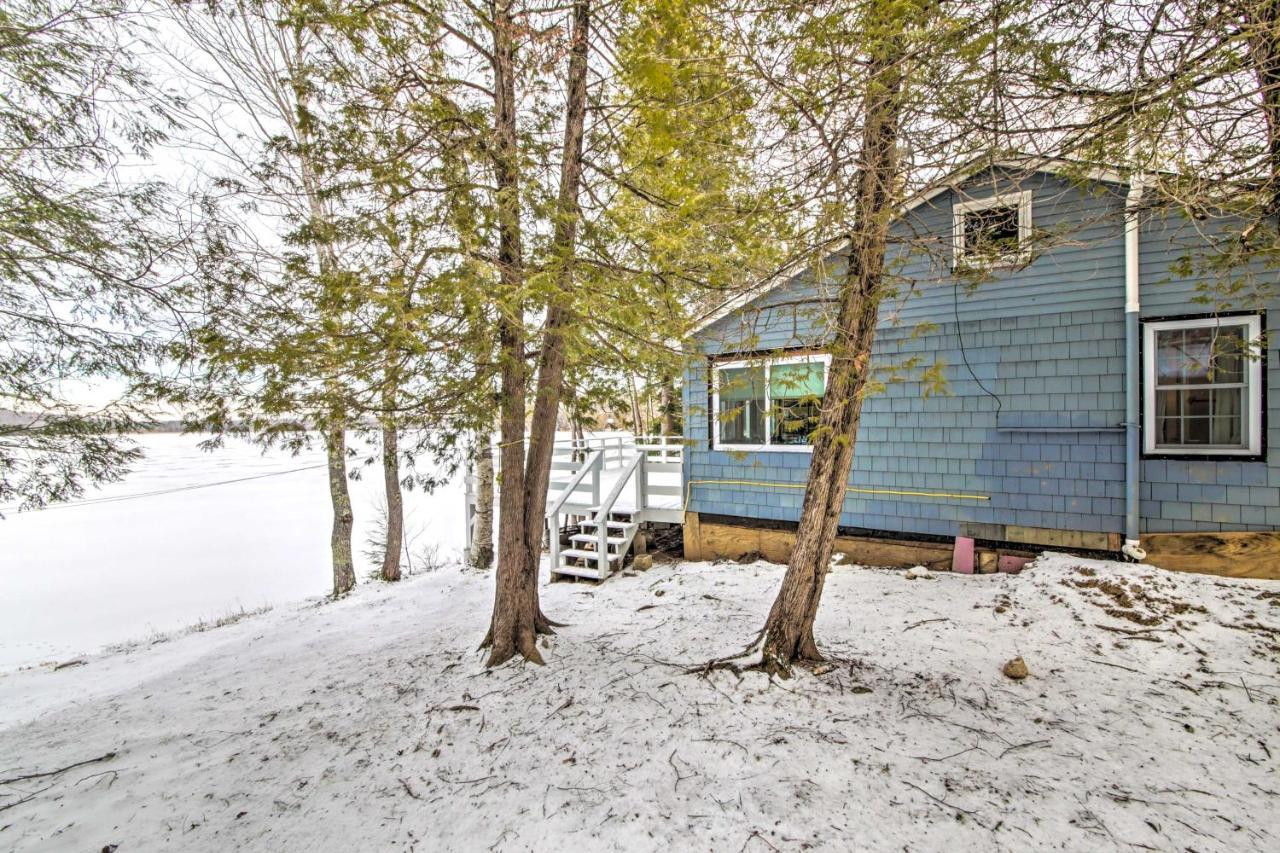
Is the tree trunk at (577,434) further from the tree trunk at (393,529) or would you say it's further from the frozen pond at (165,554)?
the tree trunk at (393,529)

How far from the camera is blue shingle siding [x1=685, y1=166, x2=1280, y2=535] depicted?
→ 5.02 metres

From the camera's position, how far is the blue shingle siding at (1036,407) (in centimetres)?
502

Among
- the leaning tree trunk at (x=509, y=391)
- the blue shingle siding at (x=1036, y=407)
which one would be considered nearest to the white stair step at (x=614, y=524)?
the blue shingle siding at (x=1036, y=407)

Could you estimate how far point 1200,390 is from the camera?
5.08 meters

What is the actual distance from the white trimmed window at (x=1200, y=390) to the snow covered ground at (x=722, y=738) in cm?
137

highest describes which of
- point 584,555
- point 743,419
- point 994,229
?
point 994,229

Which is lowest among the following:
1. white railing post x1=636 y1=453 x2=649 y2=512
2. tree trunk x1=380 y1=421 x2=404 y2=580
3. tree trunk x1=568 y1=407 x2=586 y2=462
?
tree trunk x1=380 y1=421 x2=404 y2=580

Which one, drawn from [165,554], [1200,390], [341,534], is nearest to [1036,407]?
[1200,390]

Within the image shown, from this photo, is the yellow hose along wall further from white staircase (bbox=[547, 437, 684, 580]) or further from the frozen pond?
the frozen pond

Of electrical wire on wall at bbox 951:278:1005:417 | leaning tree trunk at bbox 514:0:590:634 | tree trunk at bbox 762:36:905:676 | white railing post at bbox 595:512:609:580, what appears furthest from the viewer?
white railing post at bbox 595:512:609:580

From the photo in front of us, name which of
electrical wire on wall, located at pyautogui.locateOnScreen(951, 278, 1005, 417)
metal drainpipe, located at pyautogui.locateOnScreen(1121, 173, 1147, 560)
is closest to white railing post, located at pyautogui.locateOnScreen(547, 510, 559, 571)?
electrical wire on wall, located at pyautogui.locateOnScreen(951, 278, 1005, 417)

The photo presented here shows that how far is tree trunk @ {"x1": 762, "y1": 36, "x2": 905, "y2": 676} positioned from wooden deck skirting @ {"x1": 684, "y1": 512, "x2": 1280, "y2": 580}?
1.62m

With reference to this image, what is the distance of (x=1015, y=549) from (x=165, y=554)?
2000 cm

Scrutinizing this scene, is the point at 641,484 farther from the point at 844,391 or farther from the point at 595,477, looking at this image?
the point at 844,391
